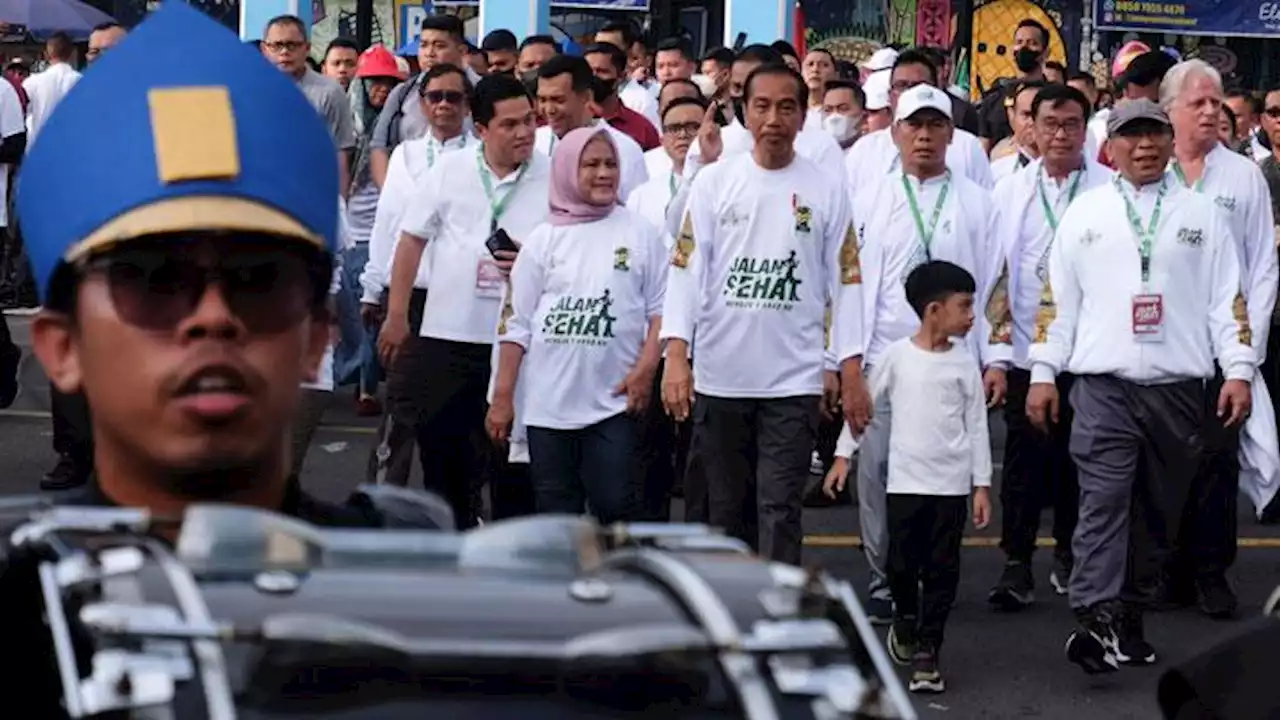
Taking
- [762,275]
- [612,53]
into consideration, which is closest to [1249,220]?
[762,275]

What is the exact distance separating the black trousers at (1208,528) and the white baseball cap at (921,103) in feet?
5.16

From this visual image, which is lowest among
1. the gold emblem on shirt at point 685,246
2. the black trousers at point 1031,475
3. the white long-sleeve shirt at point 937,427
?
the black trousers at point 1031,475

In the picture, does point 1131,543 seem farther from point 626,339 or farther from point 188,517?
point 188,517

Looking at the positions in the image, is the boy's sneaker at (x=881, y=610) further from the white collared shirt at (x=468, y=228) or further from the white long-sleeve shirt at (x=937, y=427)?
the white collared shirt at (x=468, y=228)

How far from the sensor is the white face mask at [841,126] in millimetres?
13406

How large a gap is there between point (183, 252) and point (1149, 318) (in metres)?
6.61

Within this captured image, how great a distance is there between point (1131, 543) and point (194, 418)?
6840 millimetres

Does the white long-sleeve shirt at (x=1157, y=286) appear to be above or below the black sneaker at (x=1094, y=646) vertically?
above

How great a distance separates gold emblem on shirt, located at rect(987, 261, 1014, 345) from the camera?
9609 mm

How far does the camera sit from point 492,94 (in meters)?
9.65

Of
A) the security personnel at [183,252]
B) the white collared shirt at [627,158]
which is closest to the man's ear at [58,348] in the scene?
the security personnel at [183,252]

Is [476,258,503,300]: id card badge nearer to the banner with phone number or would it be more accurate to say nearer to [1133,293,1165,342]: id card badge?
[1133,293,1165,342]: id card badge

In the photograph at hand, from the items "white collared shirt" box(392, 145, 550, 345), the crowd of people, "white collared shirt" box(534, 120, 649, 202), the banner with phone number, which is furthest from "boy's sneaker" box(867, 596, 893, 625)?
the banner with phone number

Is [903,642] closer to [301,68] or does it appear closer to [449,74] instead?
[449,74]
